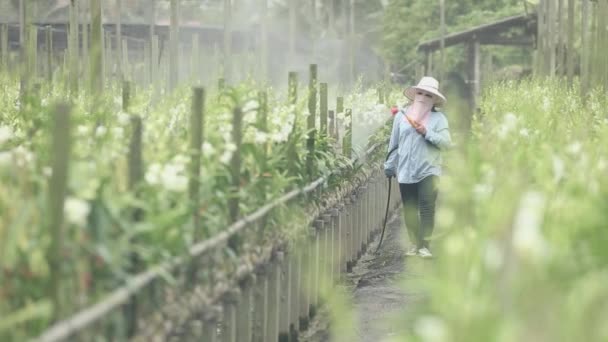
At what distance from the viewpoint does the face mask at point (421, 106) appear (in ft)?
40.6

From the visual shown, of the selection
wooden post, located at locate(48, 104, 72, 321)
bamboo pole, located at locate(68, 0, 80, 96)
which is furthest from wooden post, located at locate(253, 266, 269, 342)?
bamboo pole, located at locate(68, 0, 80, 96)

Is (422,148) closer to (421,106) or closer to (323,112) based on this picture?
(421,106)

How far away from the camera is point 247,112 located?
28.3 feet

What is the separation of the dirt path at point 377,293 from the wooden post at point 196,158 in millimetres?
1511

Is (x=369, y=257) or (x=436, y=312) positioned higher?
(x=436, y=312)

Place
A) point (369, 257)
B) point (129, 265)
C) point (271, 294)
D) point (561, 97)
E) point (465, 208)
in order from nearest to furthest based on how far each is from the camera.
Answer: point (465, 208) → point (129, 265) → point (271, 294) → point (369, 257) → point (561, 97)

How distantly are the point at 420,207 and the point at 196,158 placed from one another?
19.2 ft

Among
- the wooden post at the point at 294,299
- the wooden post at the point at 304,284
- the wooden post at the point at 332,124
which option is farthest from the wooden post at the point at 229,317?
the wooden post at the point at 332,124

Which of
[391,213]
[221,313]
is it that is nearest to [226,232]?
[221,313]

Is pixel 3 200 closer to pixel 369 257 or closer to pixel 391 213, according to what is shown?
pixel 369 257

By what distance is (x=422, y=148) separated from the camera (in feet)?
40.4

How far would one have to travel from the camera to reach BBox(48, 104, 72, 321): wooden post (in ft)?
15.7

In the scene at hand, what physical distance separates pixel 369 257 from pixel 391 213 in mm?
4143

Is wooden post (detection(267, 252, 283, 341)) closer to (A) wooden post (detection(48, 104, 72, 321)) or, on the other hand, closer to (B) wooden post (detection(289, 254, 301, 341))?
(B) wooden post (detection(289, 254, 301, 341))
